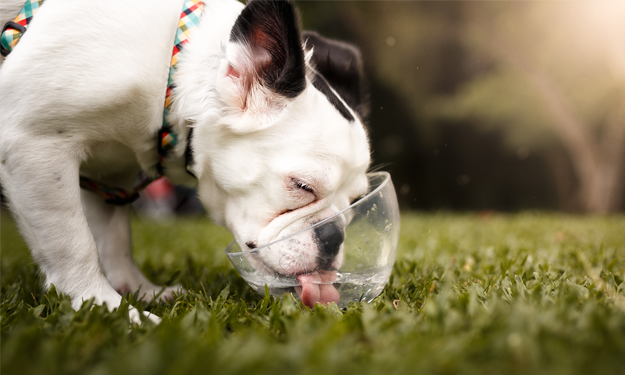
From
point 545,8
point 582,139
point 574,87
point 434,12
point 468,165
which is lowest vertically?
point 468,165

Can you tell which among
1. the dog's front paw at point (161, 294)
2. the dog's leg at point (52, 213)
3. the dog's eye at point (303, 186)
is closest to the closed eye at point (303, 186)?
the dog's eye at point (303, 186)

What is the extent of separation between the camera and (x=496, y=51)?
932 cm

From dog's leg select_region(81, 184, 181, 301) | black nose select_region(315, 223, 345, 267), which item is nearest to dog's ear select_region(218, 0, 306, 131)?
black nose select_region(315, 223, 345, 267)

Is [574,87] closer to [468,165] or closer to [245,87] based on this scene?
[468,165]

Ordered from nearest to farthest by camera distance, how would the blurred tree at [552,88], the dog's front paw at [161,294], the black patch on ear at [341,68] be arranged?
the dog's front paw at [161,294]
the black patch on ear at [341,68]
the blurred tree at [552,88]

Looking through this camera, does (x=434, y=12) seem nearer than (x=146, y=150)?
No

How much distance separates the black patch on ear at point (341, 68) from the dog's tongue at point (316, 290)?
92 centimetres

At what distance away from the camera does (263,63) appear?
5.41 ft

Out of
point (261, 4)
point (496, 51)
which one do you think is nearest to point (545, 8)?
point (496, 51)

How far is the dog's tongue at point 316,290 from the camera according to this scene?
1571mm

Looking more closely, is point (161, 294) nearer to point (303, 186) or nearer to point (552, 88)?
point (303, 186)

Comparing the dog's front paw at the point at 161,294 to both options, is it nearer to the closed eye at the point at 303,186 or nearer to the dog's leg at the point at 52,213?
the dog's leg at the point at 52,213

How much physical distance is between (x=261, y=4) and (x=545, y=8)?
9.01 meters

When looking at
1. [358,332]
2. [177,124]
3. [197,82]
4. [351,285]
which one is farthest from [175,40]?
[358,332]
